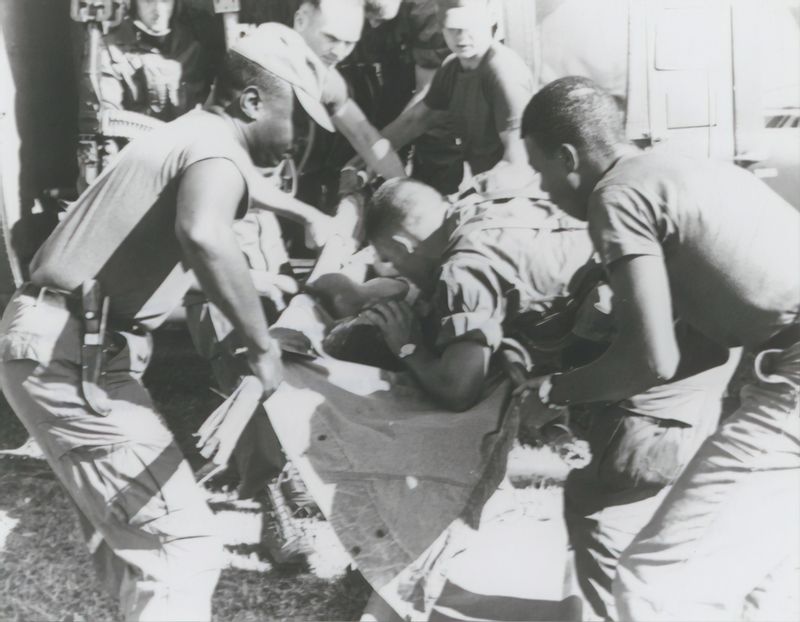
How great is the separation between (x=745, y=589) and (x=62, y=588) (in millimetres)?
2209

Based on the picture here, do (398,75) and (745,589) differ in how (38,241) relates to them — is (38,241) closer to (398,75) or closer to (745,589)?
(398,75)

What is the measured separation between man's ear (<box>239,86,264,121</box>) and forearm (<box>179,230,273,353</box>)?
371mm

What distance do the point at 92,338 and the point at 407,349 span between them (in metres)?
0.95

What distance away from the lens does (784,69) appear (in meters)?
2.51

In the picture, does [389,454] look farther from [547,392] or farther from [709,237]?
[709,237]

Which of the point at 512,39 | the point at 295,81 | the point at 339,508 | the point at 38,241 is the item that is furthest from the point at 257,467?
the point at 512,39

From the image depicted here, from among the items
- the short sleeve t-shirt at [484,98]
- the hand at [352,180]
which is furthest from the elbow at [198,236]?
the short sleeve t-shirt at [484,98]

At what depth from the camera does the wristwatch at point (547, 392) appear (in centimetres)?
244

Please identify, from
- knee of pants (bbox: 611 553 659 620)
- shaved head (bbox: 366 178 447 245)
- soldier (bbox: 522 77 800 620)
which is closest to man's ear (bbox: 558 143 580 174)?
soldier (bbox: 522 77 800 620)

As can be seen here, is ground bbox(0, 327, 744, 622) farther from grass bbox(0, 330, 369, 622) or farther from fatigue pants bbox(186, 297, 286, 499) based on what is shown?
fatigue pants bbox(186, 297, 286, 499)

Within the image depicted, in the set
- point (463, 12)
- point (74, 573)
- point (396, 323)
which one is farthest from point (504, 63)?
point (74, 573)

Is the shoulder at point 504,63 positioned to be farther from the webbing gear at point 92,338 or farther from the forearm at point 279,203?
the webbing gear at point 92,338

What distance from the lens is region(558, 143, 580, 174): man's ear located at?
2.37 meters

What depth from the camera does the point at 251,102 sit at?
8.06ft
